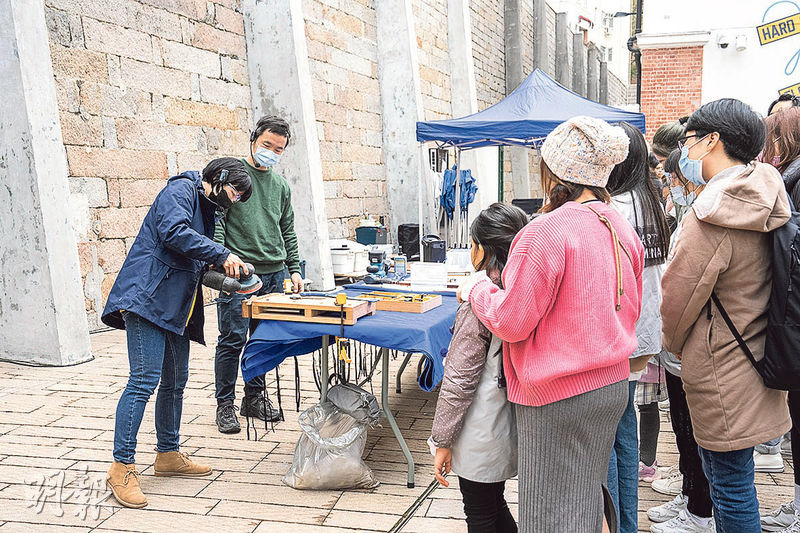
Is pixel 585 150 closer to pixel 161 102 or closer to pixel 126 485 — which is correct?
pixel 126 485

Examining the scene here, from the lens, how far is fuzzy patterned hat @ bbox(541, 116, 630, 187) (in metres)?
2.03

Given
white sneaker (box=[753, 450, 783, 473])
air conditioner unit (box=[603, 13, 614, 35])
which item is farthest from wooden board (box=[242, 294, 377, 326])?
air conditioner unit (box=[603, 13, 614, 35])

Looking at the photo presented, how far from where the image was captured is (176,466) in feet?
11.6

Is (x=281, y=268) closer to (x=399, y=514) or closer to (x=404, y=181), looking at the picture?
(x=399, y=514)

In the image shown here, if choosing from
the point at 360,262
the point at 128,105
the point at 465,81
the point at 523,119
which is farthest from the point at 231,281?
the point at 465,81

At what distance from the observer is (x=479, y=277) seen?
2.26 metres

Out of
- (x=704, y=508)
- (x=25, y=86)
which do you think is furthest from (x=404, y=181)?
(x=704, y=508)

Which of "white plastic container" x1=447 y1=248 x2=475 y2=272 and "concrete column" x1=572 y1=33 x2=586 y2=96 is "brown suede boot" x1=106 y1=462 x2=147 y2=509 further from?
"concrete column" x1=572 y1=33 x2=586 y2=96

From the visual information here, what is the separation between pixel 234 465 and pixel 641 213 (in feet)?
7.95

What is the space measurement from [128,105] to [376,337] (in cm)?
490

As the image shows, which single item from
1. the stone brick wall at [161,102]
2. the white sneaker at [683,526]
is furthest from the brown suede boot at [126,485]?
the stone brick wall at [161,102]

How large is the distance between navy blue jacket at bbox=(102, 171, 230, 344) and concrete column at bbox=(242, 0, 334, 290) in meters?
5.58

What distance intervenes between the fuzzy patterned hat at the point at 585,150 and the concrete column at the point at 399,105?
390 inches

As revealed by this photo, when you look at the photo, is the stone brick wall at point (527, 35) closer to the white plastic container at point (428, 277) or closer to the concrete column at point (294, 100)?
the concrete column at point (294, 100)
